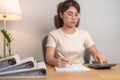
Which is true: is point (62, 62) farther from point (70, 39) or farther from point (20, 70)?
point (70, 39)

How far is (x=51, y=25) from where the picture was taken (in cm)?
232

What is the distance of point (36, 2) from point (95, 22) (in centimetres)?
78

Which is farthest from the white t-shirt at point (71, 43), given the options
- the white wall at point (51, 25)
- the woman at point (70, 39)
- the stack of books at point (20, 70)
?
the stack of books at point (20, 70)

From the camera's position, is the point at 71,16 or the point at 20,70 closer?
the point at 20,70

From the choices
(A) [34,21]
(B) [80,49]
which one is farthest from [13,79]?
(A) [34,21]

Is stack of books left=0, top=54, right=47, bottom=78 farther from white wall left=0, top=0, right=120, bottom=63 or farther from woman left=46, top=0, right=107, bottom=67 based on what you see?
white wall left=0, top=0, right=120, bottom=63

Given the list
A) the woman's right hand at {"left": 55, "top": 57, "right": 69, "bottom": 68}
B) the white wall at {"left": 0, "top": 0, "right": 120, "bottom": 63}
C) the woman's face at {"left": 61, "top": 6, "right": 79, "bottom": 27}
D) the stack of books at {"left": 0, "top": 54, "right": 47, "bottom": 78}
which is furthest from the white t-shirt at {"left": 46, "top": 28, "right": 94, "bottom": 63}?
the stack of books at {"left": 0, "top": 54, "right": 47, "bottom": 78}

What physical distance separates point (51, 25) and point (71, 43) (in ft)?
2.09

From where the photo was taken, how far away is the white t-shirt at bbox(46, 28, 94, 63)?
1738 millimetres

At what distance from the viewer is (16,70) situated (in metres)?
0.99

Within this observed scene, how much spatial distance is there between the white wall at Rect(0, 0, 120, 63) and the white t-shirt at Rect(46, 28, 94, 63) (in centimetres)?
54

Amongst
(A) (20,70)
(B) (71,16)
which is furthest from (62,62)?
(B) (71,16)

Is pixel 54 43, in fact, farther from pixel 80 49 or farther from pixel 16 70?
pixel 16 70

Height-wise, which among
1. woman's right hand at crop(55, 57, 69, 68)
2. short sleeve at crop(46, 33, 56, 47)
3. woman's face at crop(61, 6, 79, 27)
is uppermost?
woman's face at crop(61, 6, 79, 27)
